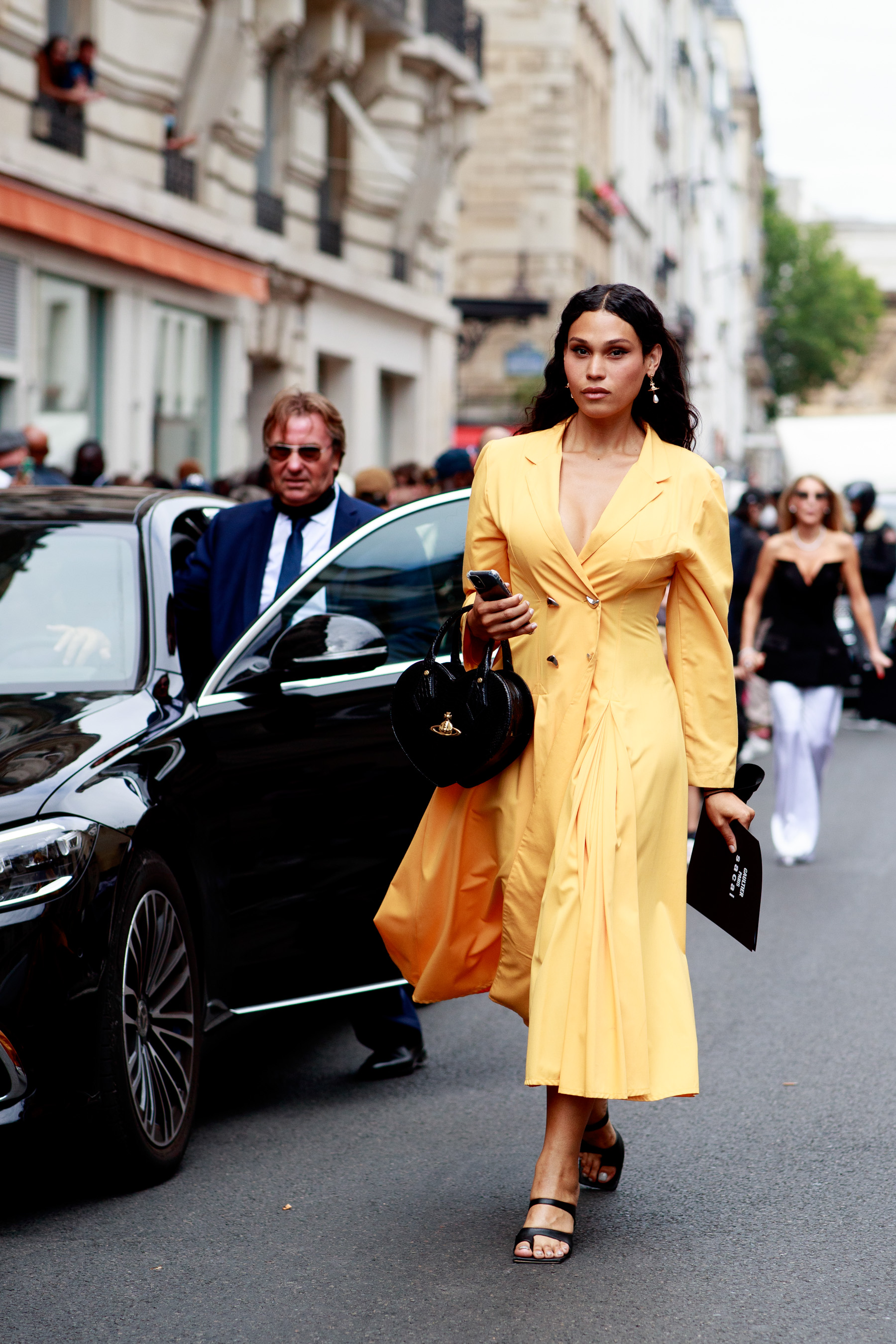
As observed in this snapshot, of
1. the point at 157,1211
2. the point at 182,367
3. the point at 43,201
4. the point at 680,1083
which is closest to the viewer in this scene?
the point at 680,1083

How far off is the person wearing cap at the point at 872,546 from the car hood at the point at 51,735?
44.0 feet

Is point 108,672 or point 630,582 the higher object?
point 630,582

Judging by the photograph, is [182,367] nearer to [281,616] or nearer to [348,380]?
[348,380]

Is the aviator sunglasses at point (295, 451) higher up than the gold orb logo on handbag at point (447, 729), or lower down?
higher up

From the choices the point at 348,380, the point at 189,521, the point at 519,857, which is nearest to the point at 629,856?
the point at 519,857

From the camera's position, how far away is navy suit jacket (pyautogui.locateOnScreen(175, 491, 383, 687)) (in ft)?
19.9

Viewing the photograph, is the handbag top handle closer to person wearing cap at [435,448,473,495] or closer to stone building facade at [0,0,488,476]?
person wearing cap at [435,448,473,495]

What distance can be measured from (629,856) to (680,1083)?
473 mm

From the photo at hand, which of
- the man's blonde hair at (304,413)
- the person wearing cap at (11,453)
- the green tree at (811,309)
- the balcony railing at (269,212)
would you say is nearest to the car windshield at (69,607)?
the man's blonde hair at (304,413)

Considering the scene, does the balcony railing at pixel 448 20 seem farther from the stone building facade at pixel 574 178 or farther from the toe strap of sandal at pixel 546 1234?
the toe strap of sandal at pixel 546 1234

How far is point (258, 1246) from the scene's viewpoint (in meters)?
4.54

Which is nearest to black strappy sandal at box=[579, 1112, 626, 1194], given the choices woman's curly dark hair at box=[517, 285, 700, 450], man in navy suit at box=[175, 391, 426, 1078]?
man in navy suit at box=[175, 391, 426, 1078]

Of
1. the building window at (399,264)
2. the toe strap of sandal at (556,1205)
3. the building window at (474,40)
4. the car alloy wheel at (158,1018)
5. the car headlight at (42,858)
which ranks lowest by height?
the toe strap of sandal at (556,1205)

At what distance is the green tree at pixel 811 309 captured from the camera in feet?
290
